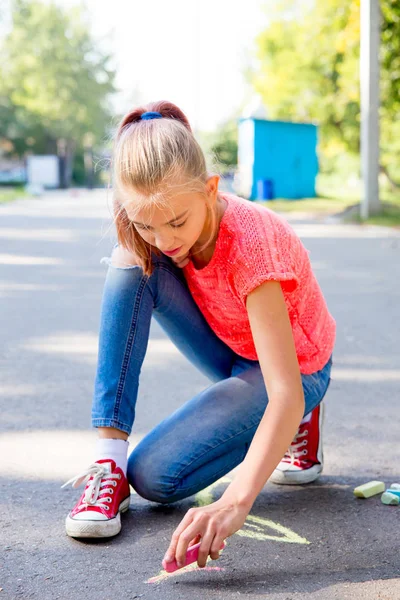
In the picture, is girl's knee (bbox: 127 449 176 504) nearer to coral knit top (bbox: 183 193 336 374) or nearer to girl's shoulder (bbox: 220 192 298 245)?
coral knit top (bbox: 183 193 336 374)

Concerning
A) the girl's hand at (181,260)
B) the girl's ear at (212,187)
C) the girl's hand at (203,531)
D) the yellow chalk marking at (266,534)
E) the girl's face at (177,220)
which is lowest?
the yellow chalk marking at (266,534)

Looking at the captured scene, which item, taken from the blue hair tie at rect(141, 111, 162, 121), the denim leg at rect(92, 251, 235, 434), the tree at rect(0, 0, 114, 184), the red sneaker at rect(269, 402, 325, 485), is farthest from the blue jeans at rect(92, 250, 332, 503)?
the tree at rect(0, 0, 114, 184)

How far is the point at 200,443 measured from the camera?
1985 millimetres

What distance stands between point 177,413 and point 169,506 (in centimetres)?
25

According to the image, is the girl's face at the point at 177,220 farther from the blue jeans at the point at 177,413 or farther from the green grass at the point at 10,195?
the green grass at the point at 10,195

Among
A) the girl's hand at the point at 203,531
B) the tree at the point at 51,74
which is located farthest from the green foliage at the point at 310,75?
the girl's hand at the point at 203,531

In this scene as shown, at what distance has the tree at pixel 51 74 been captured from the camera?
36.0 m

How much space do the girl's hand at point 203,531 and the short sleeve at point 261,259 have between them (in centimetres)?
51

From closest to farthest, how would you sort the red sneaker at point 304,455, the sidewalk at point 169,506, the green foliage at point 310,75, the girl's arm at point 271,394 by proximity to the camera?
the girl's arm at point 271,394 → the sidewalk at point 169,506 → the red sneaker at point 304,455 → the green foliage at point 310,75

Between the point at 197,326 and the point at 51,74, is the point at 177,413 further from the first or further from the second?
the point at 51,74

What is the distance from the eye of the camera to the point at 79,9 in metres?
38.0

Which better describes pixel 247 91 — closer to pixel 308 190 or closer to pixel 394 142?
pixel 394 142

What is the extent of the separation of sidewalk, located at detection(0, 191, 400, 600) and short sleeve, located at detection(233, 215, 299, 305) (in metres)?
0.36

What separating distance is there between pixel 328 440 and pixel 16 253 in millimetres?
5486
